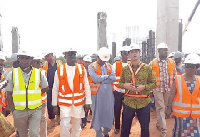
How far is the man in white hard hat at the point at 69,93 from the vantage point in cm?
412

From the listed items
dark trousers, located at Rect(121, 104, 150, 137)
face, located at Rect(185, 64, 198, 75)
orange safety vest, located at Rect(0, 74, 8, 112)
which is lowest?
dark trousers, located at Rect(121, 104, 150, 137)

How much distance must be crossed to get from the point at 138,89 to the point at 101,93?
102 centimetres

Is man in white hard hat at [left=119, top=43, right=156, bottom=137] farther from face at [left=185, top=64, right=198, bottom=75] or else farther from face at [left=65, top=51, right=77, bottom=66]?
face at [left=65, top=51, right=77, bottom=66]

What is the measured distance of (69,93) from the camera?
4.12 metres

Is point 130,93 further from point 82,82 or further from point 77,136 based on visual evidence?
point 77,136

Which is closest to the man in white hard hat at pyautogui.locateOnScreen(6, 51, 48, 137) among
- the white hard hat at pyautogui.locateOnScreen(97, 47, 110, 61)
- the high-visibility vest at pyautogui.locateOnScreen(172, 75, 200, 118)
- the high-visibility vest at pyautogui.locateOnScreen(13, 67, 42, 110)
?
the high-visibility vest at pyautogui.locateOnScreen(13, 67, 42, 110)

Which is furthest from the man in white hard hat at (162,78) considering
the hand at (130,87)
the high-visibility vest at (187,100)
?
the high-visibility vest at (187,100)

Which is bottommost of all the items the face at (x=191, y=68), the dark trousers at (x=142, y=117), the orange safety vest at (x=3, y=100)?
the dark trousers at (x=142, y=117)

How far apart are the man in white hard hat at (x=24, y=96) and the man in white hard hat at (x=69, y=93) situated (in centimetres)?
47

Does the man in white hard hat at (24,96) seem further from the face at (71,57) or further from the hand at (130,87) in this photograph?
the hand at (130,87)

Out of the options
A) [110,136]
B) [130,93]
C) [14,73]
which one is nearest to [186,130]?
[130,93]

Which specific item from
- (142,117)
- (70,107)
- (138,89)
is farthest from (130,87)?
(70,107)

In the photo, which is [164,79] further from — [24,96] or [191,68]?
[24,96]

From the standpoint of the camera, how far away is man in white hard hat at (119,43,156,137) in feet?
13.1
